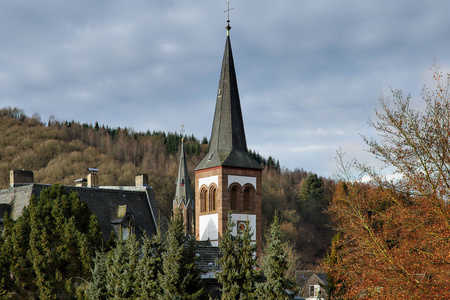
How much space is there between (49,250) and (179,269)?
10091 mm

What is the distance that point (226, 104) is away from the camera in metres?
42.7

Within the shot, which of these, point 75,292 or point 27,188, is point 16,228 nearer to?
point 75,292

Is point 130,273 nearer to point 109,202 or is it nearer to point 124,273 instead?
point 124,273

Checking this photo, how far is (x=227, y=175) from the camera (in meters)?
41.1

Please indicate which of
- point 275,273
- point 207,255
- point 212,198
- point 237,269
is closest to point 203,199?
point 212,198

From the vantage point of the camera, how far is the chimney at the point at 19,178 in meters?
45.7

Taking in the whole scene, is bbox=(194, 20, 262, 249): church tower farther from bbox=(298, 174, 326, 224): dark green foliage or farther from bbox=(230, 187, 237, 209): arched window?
bbox=(298, 174, 326, 224): dark green foliage

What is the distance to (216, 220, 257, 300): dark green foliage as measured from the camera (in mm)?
20844

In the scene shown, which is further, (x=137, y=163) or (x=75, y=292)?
(x=137, y=163)

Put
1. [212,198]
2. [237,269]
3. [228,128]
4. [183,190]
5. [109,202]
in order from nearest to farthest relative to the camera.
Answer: [237,269] → [212,198] → [228,128] → [109,202] → [183,190]

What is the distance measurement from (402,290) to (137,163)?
114467 millimetres

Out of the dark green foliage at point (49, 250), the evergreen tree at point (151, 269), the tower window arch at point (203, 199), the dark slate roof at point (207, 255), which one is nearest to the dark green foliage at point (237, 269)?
the evergreen tree at point (151, 269)

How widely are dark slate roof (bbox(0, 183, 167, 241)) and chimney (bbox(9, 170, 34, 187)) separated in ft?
5.12

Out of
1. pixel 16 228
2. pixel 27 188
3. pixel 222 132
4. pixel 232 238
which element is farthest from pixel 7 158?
pixel 232 238
